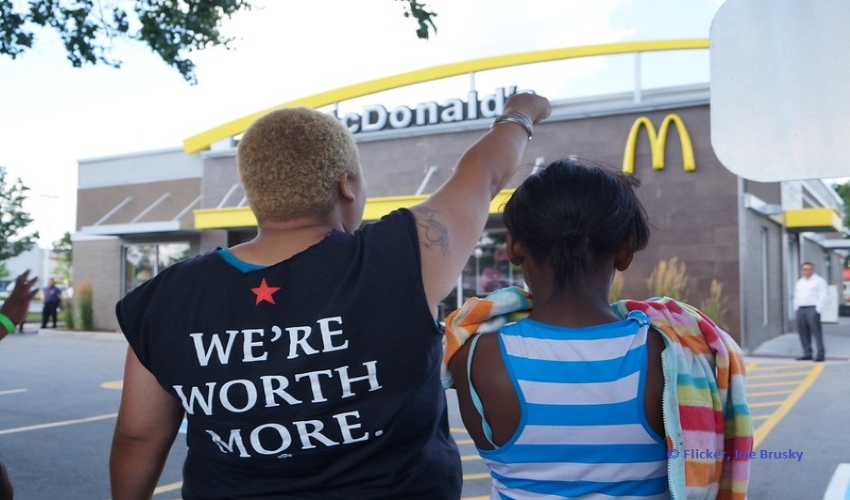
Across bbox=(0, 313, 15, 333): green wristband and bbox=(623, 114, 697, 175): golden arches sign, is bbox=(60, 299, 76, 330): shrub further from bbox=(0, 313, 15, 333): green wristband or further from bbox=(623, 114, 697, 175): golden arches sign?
bbox=(0, 313, 15, 333): green wristband

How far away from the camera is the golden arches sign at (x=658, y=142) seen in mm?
14992

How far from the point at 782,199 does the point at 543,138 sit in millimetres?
6821

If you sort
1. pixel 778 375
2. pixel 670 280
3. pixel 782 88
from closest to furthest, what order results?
pixel 782 88 < pixel 778 375 < pixel 670 280

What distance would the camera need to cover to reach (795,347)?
1580 cm

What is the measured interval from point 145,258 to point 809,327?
1796 centimetres

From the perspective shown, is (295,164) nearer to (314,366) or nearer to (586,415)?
(314,366)

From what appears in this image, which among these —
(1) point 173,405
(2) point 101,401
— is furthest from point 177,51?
(1) point 173,405

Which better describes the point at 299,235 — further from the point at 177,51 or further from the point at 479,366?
the point at 177,51

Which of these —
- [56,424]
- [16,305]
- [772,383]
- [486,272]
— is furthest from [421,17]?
[486,272]

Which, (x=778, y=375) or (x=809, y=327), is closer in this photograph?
(x=778, y=375)

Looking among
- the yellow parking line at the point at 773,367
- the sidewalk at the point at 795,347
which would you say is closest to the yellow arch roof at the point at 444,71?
the sidewalk at the point at 795,347

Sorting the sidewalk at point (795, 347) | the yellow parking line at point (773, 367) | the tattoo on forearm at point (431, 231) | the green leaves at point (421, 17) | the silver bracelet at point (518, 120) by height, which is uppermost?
the green leaves at point (421, 17)

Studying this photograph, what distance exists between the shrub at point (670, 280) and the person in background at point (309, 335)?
43.0 ft

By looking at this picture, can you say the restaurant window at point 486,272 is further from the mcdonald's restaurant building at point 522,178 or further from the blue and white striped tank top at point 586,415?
the blue and white striped tank top at point 586,415
